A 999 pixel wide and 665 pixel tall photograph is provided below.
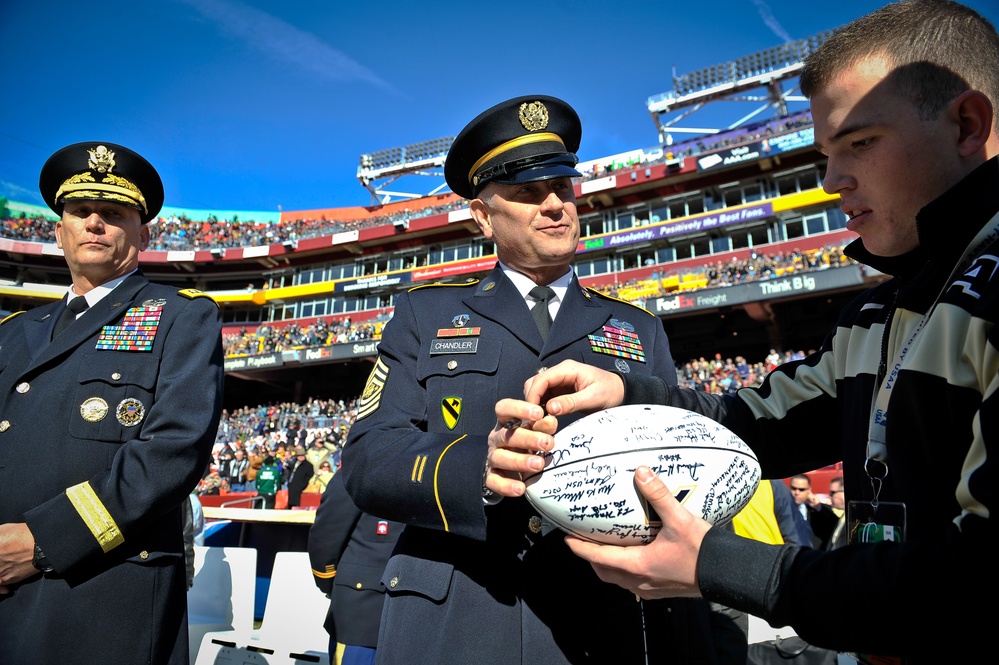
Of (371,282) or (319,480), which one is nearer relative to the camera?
(319,480)

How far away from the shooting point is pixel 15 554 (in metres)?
1.97

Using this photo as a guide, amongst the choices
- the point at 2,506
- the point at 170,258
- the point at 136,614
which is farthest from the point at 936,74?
the point at 170,258

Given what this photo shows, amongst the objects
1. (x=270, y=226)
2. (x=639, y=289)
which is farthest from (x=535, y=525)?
(x=270, y=226)

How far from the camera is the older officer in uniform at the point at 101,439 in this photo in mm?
2004

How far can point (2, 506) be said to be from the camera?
2150mm

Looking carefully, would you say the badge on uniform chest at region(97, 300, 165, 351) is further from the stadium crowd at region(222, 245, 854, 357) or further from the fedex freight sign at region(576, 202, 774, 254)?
the fedex freight sign at region(576, 202, 774, 254)

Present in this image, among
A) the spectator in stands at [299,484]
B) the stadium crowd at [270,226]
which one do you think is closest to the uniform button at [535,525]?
the spectator in stands at [299,484]

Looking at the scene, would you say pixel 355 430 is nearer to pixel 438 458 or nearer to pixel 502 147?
pixel 438 458

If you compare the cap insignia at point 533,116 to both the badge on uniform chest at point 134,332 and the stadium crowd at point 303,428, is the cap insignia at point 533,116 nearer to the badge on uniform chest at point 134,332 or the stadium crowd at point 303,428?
the badge on uniform chest at point 134,332

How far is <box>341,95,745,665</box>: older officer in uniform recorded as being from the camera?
5.38 feet

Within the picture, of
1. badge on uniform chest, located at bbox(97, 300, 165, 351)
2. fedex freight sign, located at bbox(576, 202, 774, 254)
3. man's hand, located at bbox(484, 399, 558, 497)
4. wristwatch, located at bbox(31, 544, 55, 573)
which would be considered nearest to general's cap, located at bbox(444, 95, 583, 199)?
man's hand, located at bbox(484, 399, 558, 497)

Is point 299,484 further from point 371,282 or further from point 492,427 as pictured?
point 371,282

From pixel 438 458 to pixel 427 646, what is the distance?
54 centimetres

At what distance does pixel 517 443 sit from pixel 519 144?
1.39 metres
